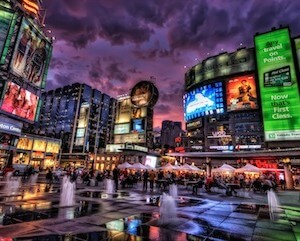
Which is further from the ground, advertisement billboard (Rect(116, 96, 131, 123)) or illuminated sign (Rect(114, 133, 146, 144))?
advertisement billboard (Rect(116, 96, 131, 123))

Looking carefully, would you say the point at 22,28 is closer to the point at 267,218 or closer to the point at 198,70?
the point at 267,218

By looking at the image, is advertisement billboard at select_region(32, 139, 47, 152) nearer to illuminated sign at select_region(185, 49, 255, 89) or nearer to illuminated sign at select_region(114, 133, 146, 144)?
illuminated sign at select_region(114, 133, 146, 144)

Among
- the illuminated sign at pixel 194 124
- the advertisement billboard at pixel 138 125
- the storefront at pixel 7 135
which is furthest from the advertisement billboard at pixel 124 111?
the storefront at pixel 7 135

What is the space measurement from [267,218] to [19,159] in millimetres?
63639

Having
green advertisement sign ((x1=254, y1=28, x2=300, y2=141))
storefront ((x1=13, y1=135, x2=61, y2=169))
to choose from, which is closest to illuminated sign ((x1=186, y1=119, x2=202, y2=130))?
→ green advertisement sign ((x1=254, y1=28, x2=300, y2=141))

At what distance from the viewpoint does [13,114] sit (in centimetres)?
4241

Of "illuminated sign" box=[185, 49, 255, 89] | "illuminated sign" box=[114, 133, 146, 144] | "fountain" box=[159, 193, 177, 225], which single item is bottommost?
"fountain" box=[159, 193, 177, 225]

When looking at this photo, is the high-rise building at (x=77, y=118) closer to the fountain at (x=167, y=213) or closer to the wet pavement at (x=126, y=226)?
the fountain at (x=167, y=213)

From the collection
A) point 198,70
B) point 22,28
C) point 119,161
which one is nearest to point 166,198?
point 22,28

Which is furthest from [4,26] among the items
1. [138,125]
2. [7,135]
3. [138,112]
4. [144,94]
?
[138,125]

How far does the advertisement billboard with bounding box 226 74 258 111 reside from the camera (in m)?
62.1

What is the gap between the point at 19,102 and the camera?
43.9 m

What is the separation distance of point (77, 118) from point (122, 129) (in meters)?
63.1

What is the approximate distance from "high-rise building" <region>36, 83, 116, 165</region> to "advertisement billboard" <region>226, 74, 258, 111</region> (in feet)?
203
